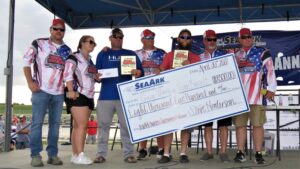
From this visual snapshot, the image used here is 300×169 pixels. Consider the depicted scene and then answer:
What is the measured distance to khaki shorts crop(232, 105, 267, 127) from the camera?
4762mm

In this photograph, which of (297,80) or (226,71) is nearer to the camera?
(226,71)

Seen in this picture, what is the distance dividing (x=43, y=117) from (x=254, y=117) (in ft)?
8.20

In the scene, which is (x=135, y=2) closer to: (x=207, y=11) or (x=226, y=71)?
(x=207, y=11)

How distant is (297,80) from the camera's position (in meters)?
8.34

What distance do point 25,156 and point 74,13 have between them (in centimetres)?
442

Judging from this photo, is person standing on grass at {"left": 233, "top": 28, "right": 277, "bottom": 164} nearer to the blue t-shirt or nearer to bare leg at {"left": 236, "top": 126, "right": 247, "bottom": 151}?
bare leg at {"left": 236, "top": 126, "right": 247, "bottom": 151}

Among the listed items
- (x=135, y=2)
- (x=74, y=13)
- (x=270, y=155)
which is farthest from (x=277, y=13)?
(x=74, y=13)

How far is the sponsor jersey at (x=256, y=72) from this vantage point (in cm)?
475

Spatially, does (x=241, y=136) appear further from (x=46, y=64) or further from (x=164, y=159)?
(x=46, y=64)

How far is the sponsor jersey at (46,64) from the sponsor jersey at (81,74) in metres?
0.13

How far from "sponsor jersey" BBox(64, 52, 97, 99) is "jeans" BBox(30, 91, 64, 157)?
0.92ft

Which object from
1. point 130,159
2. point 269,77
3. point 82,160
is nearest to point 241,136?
point 269,77

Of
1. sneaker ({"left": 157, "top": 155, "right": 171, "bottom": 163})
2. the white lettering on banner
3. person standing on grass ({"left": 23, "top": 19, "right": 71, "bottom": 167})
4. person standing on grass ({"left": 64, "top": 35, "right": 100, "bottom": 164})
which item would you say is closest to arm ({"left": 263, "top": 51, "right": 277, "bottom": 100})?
sneaker ({"left": 157, "top": 155, "right": 171, "bottom": 163})

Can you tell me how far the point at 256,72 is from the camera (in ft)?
15.6
